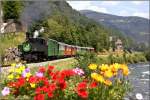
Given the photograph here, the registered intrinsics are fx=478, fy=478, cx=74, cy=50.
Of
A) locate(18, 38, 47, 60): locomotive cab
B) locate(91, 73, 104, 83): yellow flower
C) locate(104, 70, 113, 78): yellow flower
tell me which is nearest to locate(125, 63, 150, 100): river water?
locate(104, 70, 113, 78): yellow flower

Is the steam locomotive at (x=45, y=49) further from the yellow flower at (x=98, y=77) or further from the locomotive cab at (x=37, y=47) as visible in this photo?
the yellow flower at (x=98, y=77)

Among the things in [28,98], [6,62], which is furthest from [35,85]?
[6,62]

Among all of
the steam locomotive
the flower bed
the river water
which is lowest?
the river water

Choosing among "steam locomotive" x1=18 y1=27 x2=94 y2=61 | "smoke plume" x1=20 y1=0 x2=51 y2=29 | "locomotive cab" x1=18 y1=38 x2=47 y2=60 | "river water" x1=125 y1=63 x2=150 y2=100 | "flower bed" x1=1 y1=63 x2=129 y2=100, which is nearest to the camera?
"flower bed" x1=1 y1=63 x2=129 y2=100

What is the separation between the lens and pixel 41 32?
14.2m

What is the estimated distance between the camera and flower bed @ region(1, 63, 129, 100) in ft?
26.2

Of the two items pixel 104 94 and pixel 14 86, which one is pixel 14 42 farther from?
pixel 104 94

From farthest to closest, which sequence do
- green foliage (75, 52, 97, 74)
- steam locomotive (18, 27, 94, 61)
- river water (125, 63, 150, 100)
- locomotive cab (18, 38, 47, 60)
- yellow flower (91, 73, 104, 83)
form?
river water (125, 63, 150, 100), steam locomotive (18, 27, 94, 61), locomotive cab (18, 38, 47, 60), green foliage (75, 52, 97, 74), yellow flower (91, 73, 104, 83)

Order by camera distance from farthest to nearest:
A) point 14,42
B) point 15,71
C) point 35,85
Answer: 1. point 14,42
2. point 15,71
3. point 35,85

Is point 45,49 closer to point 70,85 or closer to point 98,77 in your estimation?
point 70,85

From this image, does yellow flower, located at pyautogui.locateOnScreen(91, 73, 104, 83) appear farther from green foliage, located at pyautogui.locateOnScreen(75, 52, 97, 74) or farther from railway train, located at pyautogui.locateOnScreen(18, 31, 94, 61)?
railway train, located at pyautogui.locateOnScreen(18, 31, 94, 61)

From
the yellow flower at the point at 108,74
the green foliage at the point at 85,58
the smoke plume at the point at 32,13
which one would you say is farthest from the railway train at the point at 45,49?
the yellow flower at the point at 108,74

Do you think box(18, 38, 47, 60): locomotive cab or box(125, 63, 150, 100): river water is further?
box(125, 63, 150, 100): river water

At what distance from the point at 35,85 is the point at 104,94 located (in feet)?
4.28
